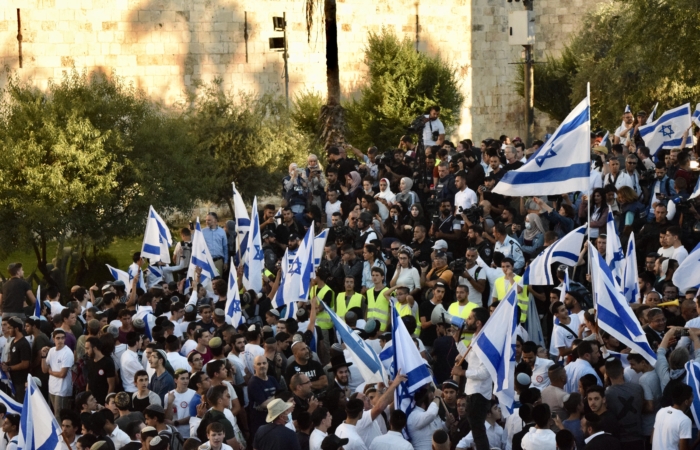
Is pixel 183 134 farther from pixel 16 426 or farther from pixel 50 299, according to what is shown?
pixel 16 426

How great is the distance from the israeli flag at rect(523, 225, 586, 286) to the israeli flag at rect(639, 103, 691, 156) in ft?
19.5

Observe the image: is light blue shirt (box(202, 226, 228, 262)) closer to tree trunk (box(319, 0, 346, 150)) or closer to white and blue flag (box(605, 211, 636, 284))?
white and blue flag (box(605, 211, 636, 284))

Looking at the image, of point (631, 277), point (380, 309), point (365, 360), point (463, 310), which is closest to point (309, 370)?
point (365, 360)

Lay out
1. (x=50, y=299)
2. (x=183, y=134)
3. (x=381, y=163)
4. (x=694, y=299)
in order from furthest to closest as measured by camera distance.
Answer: (x=183, y=134), (x=381, y=163), (x=50, y=299), (x=694, y=299)

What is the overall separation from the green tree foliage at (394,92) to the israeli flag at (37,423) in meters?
25.0

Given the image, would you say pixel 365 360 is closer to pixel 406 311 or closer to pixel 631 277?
pixel 406 311

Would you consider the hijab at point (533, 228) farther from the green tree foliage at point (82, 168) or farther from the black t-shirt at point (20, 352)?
the green tree foliage at point (82, 168)

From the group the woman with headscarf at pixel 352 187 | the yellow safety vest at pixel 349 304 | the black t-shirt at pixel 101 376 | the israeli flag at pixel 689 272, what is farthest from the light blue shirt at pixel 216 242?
the israeli flag at pixel 689 272

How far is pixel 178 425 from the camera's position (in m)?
11.5

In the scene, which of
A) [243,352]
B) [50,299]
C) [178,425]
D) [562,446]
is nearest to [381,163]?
[50,299]

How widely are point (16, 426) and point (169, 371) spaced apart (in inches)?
66.4

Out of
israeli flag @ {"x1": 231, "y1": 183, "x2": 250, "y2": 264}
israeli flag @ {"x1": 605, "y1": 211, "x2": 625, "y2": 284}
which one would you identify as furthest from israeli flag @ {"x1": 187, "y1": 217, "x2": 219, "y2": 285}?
israeli flag @ {"x1": 605, "y1": 211, "x2": 625, "y2": 284}

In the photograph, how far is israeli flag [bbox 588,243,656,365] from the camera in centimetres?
1109

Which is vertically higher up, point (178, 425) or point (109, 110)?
point (109, 110)
